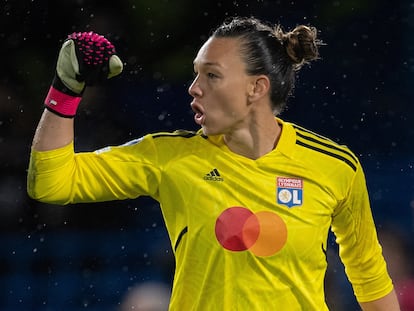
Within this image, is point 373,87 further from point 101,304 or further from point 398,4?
point 101,304

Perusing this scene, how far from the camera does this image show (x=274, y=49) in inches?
106

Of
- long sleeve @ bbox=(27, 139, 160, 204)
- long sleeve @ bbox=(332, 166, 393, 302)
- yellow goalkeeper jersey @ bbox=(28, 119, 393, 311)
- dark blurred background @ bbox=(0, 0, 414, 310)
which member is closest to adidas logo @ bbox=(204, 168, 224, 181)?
yellow goalkeeper jersey @ bbox=(28, 119, 393, 311)

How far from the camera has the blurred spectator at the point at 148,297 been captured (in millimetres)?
4863

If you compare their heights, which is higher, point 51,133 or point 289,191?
point 51,133

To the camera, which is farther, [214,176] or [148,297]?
[148,297]

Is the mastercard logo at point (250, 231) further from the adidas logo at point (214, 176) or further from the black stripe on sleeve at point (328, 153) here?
the black stripe on sleeve at point (328, 153)

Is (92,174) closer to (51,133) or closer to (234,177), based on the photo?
(51,133)

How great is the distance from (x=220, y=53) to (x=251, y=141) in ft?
0.88

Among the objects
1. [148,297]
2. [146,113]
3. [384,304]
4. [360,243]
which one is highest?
[360,243]

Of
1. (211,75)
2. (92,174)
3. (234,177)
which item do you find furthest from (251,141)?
(92,174)

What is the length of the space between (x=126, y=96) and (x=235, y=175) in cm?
297

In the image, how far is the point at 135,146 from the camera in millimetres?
2564

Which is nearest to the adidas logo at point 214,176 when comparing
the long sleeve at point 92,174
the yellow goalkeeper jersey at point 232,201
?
the yellow goalkeeper jersey at point 232,201

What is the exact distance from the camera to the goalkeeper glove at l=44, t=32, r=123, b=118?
7.57 ft
